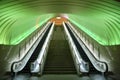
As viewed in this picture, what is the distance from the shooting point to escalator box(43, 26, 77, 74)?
1245 centimetres

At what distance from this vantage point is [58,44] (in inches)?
709

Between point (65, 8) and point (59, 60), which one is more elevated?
point (65, 8)

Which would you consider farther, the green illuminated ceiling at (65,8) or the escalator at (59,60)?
the escalator at (59,60)

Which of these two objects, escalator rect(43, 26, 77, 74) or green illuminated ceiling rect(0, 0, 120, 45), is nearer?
green illuminated ceiling rect(0, 0, 120, 45)

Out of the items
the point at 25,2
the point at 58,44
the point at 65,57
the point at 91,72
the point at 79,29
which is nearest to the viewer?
the point at 25,2

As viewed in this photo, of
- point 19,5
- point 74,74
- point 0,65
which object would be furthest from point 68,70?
point 19,5

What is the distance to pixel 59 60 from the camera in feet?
46.4

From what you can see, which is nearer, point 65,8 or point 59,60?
point 65,8

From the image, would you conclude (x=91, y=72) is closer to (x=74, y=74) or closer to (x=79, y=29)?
(x=74, y=74)

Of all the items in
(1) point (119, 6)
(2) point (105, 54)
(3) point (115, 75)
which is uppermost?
(1) point (119, 6)

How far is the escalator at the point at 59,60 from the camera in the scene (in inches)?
490

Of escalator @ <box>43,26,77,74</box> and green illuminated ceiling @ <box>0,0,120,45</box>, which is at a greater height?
green illuminated ceiling @ <box>0,0,120,45</box>

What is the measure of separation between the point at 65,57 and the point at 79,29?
710cm

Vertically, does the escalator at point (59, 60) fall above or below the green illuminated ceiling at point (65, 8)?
below
